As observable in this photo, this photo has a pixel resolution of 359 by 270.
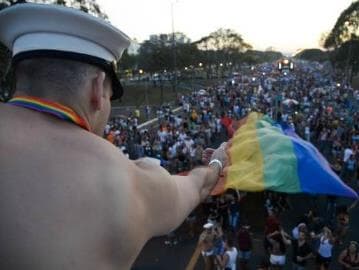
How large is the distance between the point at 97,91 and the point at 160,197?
34cm

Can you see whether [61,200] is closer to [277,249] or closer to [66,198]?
[66,198]

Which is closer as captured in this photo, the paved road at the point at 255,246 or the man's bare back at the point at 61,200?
the man's bare back at the point at 61,200

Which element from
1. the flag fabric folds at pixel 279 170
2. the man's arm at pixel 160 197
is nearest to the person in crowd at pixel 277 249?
the flag fabric folds at pixel 279 170

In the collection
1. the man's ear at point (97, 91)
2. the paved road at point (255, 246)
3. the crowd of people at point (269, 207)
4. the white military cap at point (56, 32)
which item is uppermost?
the white military cap at point (56, 32)

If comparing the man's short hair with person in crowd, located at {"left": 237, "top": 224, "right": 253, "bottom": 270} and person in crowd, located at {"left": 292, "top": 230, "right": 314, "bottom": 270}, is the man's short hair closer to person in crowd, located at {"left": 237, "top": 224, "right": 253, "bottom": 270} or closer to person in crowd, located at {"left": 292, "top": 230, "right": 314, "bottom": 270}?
person in crowd, located at {"left": 292, "top": 230, "right": 314, "bottom": 270}

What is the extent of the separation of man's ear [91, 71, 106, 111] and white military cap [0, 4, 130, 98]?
31 millimetres

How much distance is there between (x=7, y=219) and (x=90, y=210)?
0.58ft

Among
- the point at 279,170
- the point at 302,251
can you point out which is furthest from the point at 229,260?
the point at 279,170

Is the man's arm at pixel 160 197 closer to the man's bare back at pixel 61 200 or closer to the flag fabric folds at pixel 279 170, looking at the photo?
the man's bare back at pixel 61 200

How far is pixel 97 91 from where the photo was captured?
4.42ft

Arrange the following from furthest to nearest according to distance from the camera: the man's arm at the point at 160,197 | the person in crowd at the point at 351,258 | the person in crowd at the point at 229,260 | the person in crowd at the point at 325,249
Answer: the person in crowd at the point at 325,249 → the person in crowd at the point at 229,260 → the person in crowd at the point at 351,258 → the man's arm at the point at 160,197

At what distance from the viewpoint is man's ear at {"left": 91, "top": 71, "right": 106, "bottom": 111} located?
1.33 m

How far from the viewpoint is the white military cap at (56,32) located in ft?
4.15

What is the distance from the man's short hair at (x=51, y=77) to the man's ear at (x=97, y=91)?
41 millimetres
